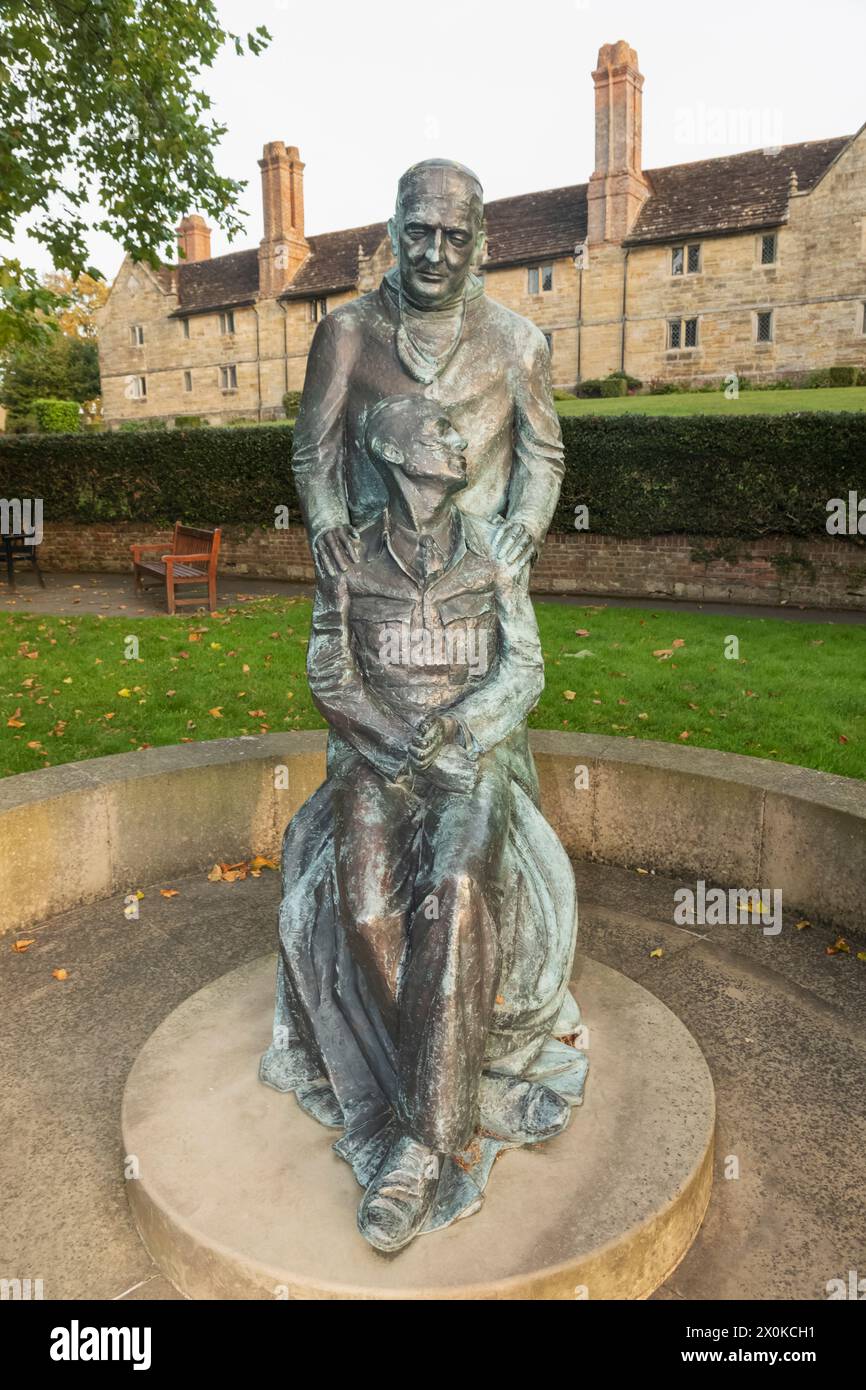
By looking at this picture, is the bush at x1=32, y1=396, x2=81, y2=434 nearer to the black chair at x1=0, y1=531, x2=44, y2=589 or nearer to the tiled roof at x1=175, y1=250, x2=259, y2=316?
the tiled roof at x1=175, y1=250, x2=259, y2=316

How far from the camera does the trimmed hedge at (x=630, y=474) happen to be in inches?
560

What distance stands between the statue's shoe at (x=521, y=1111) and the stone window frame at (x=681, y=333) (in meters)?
39.1

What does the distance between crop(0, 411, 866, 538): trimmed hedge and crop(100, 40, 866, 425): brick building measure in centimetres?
2015

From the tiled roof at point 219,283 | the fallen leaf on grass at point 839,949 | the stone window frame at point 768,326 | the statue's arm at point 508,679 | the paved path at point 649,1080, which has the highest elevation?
the tiled roof at point 219,283

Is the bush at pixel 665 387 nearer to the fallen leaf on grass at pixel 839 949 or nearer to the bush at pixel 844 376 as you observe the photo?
the bush at pixel 844 376

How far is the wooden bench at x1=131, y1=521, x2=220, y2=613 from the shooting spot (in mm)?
13731

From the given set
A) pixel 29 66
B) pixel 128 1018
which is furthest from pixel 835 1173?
pixel 29 66

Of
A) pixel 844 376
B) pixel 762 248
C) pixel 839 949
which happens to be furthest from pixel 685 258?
pixel 839 949

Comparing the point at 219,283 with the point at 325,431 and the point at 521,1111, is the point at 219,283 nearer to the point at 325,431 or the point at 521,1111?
the point at 325,431

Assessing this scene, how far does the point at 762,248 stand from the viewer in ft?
Answer: 120

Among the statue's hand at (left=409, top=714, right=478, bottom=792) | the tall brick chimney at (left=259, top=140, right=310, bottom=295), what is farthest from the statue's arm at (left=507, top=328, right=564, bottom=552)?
the tall brick chimney at (left=259, top=140, right=310, bottom=295)

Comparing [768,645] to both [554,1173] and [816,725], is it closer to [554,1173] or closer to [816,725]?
[816,725]

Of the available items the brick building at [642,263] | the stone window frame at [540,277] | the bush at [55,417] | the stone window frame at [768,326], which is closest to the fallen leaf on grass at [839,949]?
the brick building at [642,263]

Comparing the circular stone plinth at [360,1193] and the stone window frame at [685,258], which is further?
the stone window frame at [685,258]
